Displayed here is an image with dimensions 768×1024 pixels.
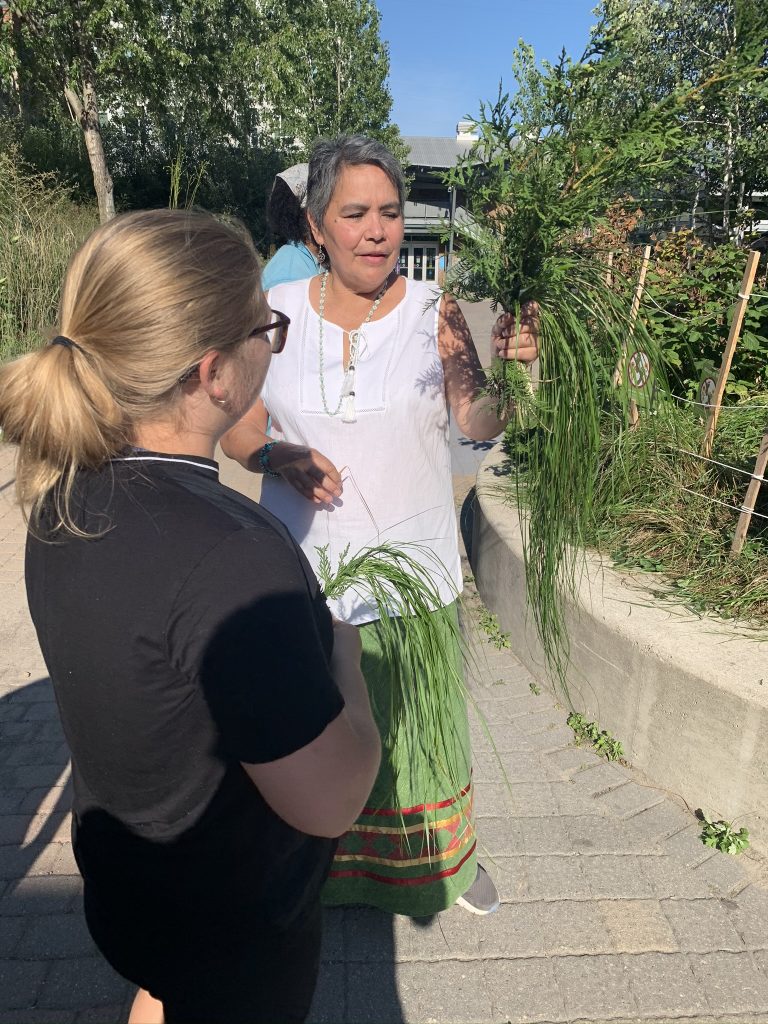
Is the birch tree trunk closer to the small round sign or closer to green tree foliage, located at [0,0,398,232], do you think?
green tree foliage, located at [0,0,398,232]

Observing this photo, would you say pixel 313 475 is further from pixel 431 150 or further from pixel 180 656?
pixel 431 150

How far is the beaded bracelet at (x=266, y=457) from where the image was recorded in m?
1.92

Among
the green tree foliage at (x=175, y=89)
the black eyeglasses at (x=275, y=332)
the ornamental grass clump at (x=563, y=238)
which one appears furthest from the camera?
the green tree foliage at (x=175, y=89)

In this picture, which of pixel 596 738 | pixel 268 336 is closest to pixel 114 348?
pixel 268 336

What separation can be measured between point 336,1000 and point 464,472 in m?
5.08

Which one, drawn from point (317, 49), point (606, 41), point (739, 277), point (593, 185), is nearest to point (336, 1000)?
point (593, 185)

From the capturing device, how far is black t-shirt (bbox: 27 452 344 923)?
2.94 ft

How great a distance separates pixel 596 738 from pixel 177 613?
98.3 inches

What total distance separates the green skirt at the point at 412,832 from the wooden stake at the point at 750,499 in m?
1.53

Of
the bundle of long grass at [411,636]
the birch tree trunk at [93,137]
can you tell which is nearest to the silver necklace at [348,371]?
the bundle of long grass at [411,636]

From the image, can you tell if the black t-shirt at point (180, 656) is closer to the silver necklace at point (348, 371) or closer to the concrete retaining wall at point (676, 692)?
the silver necklace at point (348, 371)

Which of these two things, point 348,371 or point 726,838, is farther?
point 726,838

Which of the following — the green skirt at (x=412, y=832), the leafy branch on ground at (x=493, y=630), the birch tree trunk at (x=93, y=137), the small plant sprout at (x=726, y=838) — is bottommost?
the leafy branch on ground at (x=493, y=630)

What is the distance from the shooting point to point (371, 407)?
5.95 ft
